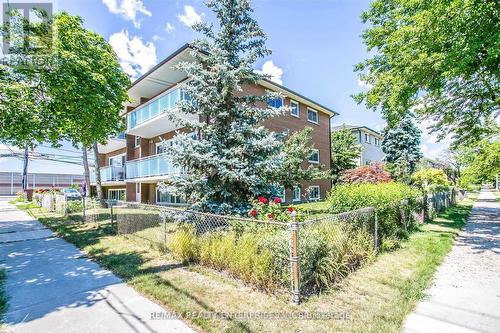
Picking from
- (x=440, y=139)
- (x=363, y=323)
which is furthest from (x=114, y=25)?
(x=440, y=139)

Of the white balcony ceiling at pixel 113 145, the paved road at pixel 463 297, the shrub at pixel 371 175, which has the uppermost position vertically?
the white balcony ceiling at pixel 113 145

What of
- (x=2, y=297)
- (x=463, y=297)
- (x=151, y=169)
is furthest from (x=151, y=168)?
(x=463, y=297)

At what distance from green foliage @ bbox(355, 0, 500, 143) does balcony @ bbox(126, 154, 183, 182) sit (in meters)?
11.0

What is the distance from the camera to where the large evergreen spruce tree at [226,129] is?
7.87 meters

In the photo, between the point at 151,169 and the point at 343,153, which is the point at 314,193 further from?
the point at 151,169

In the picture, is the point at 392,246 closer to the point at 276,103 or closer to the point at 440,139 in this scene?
the point at 440,139

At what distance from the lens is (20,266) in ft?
22.1

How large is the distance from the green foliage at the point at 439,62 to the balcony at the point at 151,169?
11049mm

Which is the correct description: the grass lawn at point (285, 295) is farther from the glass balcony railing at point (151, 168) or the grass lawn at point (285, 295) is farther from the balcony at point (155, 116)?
the balcony at point (155, 116)

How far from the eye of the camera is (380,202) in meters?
7.97

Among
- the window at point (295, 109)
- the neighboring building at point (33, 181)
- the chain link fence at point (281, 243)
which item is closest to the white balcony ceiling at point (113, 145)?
the window at point (295, 109)

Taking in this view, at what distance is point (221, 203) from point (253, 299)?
3843mm

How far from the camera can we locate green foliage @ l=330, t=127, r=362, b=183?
26.9m

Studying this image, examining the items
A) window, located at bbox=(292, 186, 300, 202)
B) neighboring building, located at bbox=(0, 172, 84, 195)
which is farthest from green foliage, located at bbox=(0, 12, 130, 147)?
neighboring building, located at bbox=(0, 172, 84, 195)
